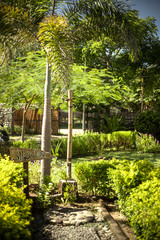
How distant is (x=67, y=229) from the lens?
3420mm

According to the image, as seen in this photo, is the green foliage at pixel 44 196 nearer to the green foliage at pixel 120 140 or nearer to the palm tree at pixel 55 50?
the palm tree at pixel 55 50

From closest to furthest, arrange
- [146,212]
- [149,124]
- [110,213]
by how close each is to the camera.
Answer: [146,212] < [110,213] < [149,124]

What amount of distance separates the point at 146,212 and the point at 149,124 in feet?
30.7

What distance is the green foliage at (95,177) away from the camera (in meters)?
4.69

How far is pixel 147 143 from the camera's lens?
11.1 metres

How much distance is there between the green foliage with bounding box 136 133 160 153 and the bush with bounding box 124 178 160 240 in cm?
789

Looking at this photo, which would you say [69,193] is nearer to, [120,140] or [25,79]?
[25,79]

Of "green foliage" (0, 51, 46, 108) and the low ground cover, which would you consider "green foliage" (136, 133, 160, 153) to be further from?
"green foliage" (0, 51, 46, 108)

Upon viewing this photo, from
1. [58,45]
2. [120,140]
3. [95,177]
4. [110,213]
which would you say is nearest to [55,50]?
[58,45]

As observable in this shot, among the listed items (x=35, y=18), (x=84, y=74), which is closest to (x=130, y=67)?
(x=84, y=74)

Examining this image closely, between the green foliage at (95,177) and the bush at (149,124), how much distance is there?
7387 millimetres

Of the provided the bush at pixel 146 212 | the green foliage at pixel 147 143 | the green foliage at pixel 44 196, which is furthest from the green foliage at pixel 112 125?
the bush at pixel 146 212

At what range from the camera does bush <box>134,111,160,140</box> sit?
11.6 metres

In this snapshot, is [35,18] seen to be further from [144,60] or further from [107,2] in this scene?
[144,60]
